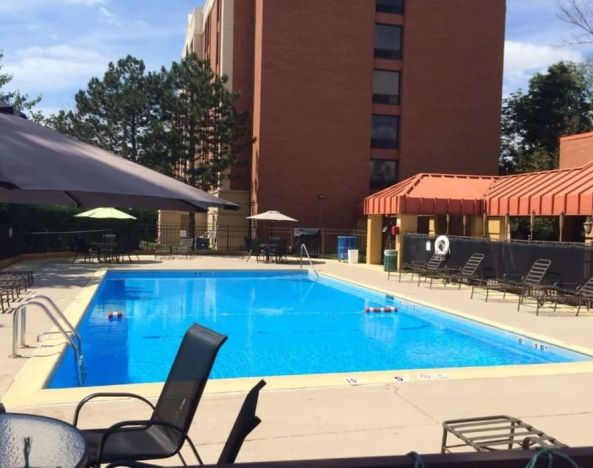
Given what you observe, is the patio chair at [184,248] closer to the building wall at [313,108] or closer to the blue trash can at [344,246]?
the building wall at [313,108]

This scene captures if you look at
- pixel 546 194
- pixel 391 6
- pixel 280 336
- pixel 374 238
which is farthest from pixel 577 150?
pixel 280 336

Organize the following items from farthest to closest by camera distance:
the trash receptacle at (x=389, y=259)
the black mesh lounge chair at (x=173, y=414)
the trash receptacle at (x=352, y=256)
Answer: the trash receptacle at (x=352, y=256) < the trash receptacle at (x=389, y=259) < the black mesh lounge chair at (x=173, y=414)

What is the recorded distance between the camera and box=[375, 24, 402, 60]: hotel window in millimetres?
33250

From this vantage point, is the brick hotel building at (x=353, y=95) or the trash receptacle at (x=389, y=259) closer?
the trash receptacle at (x=389, y=259)

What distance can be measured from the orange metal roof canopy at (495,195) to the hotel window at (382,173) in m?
8.45

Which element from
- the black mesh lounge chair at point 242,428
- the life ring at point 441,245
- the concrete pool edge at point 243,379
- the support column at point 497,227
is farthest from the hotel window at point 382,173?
the black mesh lounge chair at point 242,428

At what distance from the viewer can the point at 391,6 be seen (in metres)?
33.3

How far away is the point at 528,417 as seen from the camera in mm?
5375

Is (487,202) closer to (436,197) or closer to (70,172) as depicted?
(436,197)

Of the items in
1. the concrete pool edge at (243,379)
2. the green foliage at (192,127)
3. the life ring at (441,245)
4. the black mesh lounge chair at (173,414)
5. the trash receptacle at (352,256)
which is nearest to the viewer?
the black mesh lounge chair at (173,414)

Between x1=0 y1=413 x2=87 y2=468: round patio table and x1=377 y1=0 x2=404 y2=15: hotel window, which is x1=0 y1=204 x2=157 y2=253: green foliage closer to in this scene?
x1=377 y1=0 x2=404 y2=15: hotel window

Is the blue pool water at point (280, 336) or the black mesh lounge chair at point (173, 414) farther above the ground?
the black mesh lounge chair at point (173, 414)

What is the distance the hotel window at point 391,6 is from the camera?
33.2 meters

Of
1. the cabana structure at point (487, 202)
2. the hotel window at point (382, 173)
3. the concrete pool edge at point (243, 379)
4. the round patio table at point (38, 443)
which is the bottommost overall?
the concrete pool edge at point (243, 379)
